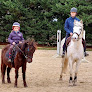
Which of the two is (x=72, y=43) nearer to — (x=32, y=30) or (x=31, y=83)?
(x=31, y=83)

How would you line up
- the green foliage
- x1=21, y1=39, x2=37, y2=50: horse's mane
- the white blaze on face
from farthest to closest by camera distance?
1. the green foliage
2. the white blaze on face
3. x1=21, y1=39, x2=37, y2=50: horse's mane

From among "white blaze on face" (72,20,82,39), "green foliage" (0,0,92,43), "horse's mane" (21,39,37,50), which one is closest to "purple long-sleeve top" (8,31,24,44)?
"horse's mane" (21,39,37,50)

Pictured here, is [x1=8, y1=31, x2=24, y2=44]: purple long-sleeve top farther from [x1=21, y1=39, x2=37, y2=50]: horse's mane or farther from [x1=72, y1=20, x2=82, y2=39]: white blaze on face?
[x1=72, y1=20, x2=82, y2=39]: white blaze on face

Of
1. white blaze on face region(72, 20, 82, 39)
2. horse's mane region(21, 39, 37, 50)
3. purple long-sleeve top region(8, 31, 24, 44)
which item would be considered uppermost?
white blaze on face region(72, 20, 82, 39)

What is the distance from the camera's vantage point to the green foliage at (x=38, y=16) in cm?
2378

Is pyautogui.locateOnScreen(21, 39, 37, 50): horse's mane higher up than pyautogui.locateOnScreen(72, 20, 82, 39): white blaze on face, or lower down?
lower down

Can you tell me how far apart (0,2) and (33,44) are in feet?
63.1

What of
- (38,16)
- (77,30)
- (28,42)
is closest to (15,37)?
(28,42)

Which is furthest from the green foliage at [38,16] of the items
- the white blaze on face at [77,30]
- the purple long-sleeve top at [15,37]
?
the purple long-sleeve top at [15,37]

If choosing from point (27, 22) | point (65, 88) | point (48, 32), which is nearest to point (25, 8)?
point (27, 22)

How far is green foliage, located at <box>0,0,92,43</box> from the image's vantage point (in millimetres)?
23781

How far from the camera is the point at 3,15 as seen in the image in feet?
88.2

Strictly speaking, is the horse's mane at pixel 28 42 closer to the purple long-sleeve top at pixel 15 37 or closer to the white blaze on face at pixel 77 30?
the purple long-sleeve top at pixel 15 37

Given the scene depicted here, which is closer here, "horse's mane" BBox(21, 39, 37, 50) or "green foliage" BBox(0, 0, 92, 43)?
"horse's mane" BBox(21, 39, 37, 50)
